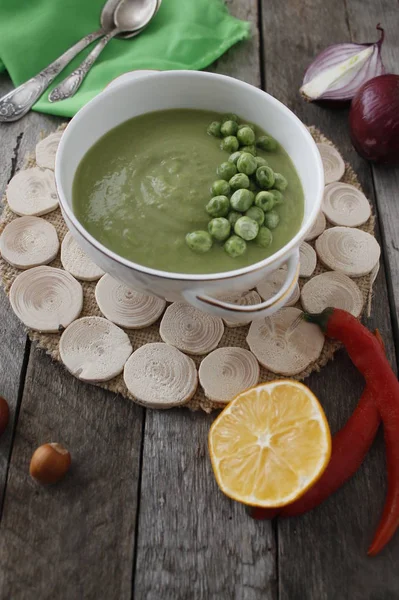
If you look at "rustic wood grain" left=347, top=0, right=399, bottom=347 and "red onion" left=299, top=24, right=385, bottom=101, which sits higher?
"red onion" left=299, top=24, right=385, bottom=101

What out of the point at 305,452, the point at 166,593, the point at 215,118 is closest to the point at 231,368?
the point at 305,452

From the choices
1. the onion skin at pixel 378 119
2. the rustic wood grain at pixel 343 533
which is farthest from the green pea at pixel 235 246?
the onion skin at pixel 378 119

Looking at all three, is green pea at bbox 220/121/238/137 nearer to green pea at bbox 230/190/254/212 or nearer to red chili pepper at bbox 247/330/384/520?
green pea at bbox 230/190/254/212

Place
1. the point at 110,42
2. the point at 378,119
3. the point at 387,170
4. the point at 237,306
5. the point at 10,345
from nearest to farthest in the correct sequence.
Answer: the point at 237,306 < the point at 10,345 < the point at 378,119 < the point at 387,170 < the point at 110,42

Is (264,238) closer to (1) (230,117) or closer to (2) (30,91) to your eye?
(1) (230,117)

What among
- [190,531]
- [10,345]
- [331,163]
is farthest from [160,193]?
[190,531]

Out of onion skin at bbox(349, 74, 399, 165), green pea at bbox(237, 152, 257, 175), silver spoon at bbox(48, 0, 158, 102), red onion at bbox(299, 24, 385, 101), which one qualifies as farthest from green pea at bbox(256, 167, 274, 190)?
silver spoon at bbox(48, 0, 158, 102)
